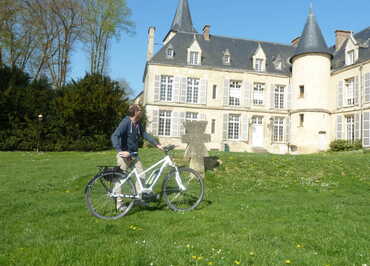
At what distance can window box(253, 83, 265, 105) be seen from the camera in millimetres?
26719

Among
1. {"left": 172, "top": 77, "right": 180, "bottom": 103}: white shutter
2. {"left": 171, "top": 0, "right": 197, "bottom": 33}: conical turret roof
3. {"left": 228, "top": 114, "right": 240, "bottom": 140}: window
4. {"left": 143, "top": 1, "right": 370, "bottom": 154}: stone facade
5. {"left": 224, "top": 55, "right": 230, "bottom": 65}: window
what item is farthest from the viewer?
{"left": 171, "top": 0, "right": 197, "bottom": 33}: conical turret roof

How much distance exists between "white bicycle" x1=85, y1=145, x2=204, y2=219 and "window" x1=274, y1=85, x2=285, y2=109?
2330 centimetres

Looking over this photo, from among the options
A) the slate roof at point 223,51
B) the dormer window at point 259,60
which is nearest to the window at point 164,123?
the slate roof at point 223,51

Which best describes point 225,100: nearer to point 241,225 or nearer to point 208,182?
point 208,182

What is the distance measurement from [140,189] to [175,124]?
20.2 m

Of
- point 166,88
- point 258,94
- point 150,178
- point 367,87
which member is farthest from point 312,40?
point 150,178

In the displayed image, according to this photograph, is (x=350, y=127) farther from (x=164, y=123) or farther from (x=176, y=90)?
(x=164, y=123)

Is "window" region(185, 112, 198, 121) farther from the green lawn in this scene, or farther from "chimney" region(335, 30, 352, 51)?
the green lawn

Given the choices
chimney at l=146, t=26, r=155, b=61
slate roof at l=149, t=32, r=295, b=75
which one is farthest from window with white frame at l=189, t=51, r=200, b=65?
chimney at l=146, t=26, r=155, b=61

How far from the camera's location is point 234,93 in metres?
26.5

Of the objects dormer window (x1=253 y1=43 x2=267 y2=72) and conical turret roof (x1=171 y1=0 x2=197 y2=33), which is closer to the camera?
dormer window (x1=253 y1=43 x2=267 y2=72)

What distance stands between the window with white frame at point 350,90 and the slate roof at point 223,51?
519 centimetres

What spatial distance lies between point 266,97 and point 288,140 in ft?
13.6

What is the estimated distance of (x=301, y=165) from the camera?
1004 centimetres
